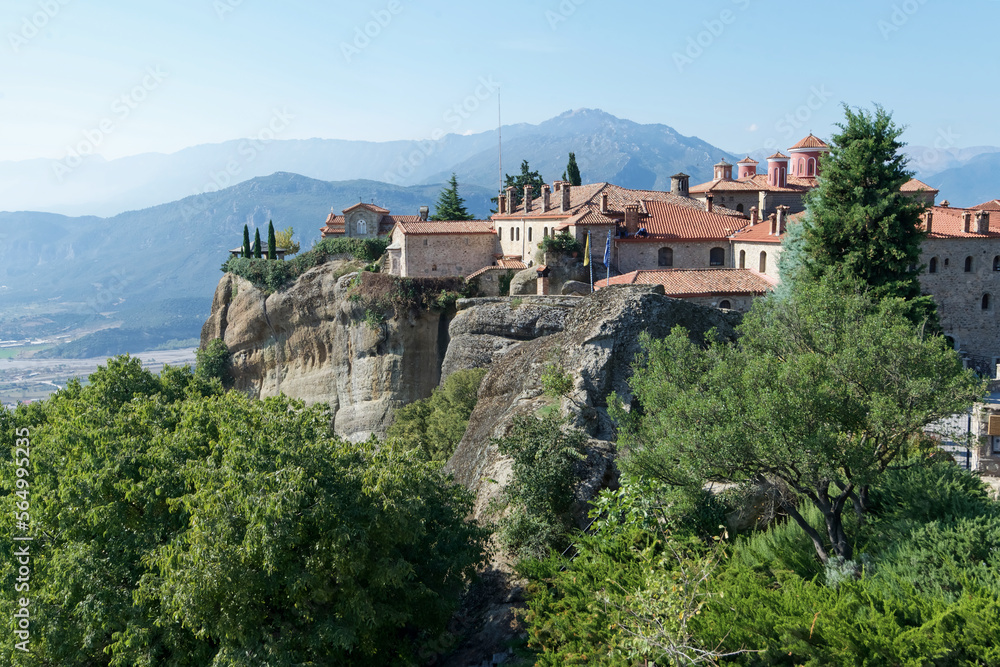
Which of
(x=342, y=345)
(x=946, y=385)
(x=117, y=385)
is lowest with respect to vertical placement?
(x=342, y=345)

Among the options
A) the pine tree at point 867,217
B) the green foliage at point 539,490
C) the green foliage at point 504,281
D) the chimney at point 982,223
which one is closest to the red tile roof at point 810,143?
the chimney at point 982,223

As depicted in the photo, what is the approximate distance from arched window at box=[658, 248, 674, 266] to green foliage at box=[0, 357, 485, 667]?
115 feet

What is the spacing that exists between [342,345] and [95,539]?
3997 centimetres

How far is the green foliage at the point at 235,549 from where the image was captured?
11.7 m

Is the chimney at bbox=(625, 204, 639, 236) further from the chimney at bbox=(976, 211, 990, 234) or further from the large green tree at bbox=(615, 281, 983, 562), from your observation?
the large green tree at bbox=(615, 281, 983, 562)

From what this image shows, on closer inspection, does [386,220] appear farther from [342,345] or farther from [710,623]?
[710,623]

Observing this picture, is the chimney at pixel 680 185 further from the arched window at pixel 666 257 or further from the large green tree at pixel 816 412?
the large green tree at pixel 816 412

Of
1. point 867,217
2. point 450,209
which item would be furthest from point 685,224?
point 450,209

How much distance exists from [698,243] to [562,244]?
26.4 ft

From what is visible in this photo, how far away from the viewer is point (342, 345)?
53125mm

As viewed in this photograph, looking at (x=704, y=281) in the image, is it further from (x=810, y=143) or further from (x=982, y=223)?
(x=810, y=143)

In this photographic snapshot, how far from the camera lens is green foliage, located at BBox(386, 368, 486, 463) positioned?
3330 cm

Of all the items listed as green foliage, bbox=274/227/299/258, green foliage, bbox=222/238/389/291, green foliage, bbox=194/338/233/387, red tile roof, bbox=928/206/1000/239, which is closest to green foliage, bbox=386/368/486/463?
green foliage, bbox=222/238/389/291

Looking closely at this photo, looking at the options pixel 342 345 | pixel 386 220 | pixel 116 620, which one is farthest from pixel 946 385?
pixel 386 220
